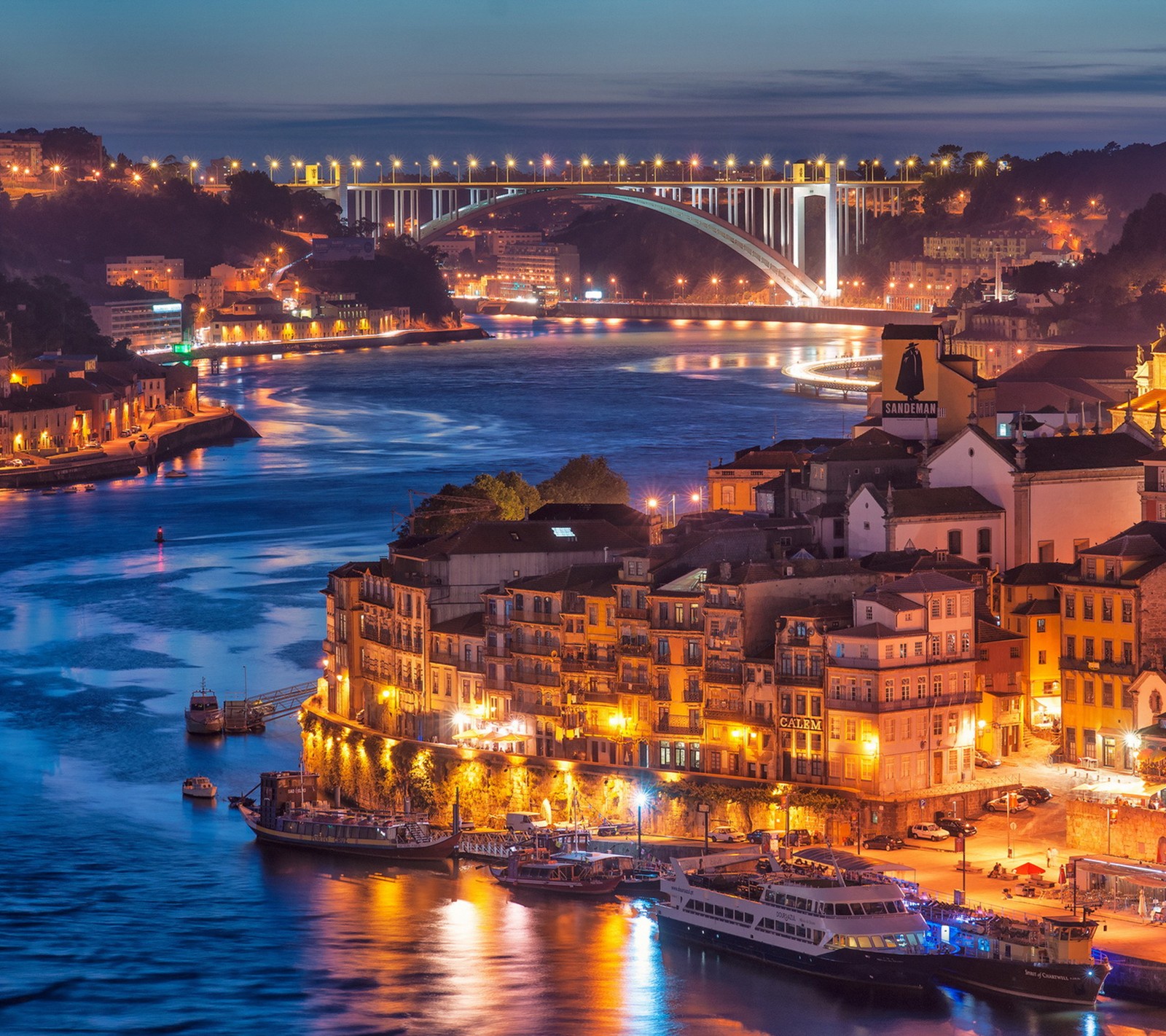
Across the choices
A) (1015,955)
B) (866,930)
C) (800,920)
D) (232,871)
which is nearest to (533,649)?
(232,871)

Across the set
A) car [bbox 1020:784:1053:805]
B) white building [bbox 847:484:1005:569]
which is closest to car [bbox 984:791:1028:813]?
car [bbox 1020:784:1053:805]

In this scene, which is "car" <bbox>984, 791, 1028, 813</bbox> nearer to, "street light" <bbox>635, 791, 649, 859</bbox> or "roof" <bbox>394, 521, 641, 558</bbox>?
"street light" <bbox>635, 791, 649, 859</bbox>

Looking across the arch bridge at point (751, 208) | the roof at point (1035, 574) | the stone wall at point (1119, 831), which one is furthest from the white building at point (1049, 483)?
the arch bridge at point (751, 208)

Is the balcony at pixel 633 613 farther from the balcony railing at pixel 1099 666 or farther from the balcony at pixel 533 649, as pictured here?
the balcony railing at pixel 1099 666

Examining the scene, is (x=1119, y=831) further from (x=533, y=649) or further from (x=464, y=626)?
(x=464, y=626)

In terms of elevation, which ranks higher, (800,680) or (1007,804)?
(800,680)
